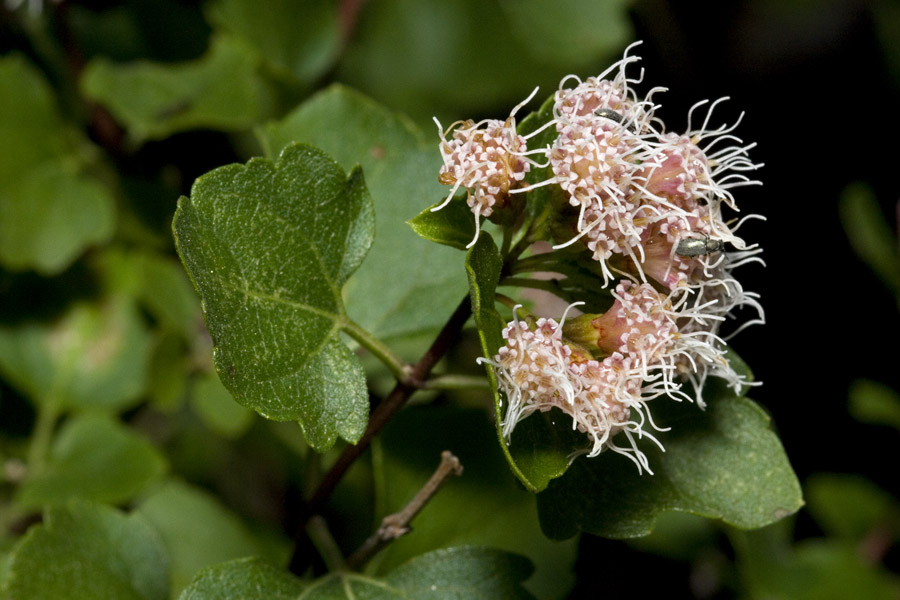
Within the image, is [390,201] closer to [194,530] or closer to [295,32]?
[194,530]

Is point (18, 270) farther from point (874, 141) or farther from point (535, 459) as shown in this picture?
point (874, 141)

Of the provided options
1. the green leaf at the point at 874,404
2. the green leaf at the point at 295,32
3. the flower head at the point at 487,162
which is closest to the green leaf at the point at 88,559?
the flower head at the point at 487,162

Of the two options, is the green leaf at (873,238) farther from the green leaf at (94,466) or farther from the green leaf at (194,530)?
the green leaf at (94,466)

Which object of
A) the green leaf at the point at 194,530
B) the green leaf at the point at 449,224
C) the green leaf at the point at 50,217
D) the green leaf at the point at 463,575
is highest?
the green leaf at the point at 449,224

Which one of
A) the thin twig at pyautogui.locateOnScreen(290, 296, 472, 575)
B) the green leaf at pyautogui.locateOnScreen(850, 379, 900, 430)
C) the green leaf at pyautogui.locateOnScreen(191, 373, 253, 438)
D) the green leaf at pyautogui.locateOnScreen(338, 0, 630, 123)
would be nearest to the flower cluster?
the thin twig at pyautogui.locateOnScreen(290, 296, 472, 575)

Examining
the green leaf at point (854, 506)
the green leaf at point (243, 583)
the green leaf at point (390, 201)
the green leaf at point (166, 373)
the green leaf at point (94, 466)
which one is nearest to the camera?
the green leaf at point (243, 583)

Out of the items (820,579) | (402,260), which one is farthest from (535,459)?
(820,579)
